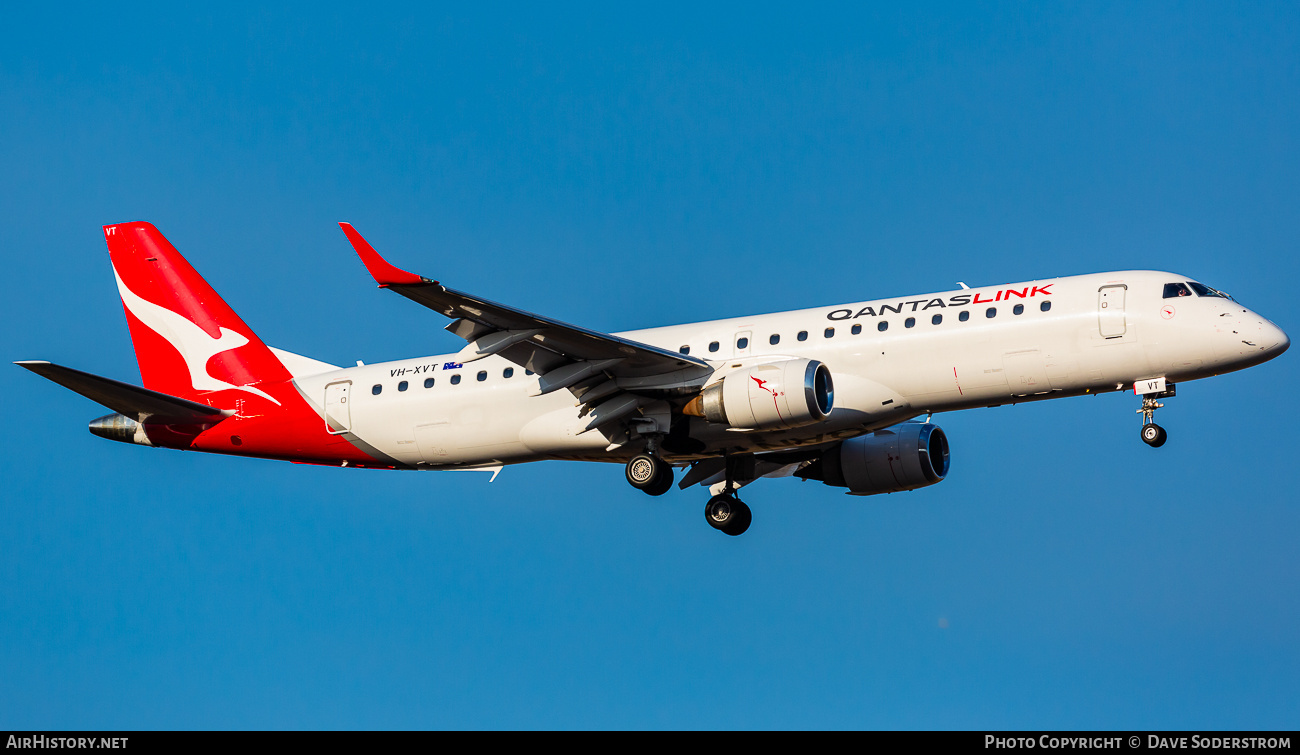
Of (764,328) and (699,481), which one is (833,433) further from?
(699,481)

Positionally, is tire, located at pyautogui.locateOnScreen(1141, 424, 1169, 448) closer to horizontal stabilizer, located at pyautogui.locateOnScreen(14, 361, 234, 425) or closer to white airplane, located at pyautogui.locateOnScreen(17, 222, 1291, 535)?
white airplane, located at pyautogui.locateOnScreen(17, 222, 1291, 535)

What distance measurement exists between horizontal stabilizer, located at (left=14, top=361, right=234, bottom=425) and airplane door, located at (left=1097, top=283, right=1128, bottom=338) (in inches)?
899

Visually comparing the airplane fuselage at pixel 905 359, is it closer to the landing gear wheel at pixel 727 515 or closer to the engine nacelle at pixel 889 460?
the landing gear wheel at pixel 727 515

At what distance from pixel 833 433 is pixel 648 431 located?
448 cm

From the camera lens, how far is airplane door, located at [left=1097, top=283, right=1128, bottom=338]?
3184 cm

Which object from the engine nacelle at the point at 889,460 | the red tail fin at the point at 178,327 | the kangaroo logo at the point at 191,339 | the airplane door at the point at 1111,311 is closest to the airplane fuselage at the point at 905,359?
the airplane door at the point at 1111,311

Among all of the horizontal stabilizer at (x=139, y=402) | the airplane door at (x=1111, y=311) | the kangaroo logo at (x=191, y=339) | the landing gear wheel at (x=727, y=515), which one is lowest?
the landing gear wheel at (x=727, y=515)

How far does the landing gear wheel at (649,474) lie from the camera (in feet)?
114

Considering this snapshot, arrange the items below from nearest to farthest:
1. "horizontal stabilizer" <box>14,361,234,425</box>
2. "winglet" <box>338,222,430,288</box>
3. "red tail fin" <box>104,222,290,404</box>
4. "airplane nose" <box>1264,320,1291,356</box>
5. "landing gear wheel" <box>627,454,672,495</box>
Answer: "winglet" <box>338,222,430,288</box>, "airplane nose" <box>1264,320,1291,356</box>, "horizontal stabilizer" <box>14,361,234,425</box>, "landing gear wheel" <box>627,454,672,495</box>, "red tail fin" <box>104,222,290,404</box>

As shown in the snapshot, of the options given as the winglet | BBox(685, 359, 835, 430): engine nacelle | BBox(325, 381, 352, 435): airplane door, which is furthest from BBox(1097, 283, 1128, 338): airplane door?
BBox(325, 381, 352, 435): airplane door

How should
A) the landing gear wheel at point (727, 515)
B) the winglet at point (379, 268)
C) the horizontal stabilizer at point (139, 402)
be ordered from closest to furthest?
1. the winglet at point (379, 268)
2. the horizontal stabilizer at point (139, 402)
3. the landing gear wheel at point (727, 515)

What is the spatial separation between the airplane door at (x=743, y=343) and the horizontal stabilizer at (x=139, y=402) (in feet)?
47.1
